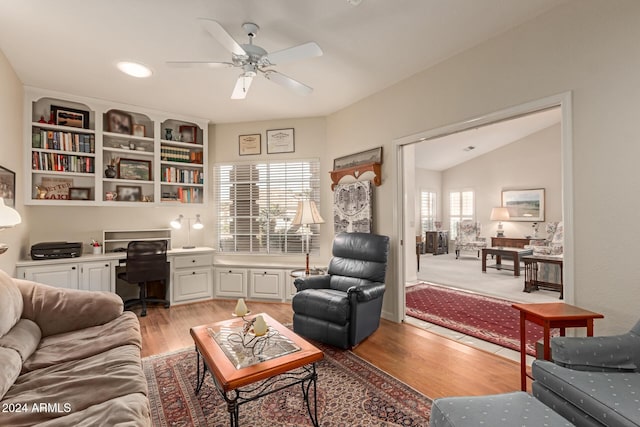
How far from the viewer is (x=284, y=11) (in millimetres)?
2254

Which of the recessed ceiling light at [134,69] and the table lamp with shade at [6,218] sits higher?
the recessed ceiling light at [134,69]

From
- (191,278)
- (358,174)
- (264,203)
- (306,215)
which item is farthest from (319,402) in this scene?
(264,203)

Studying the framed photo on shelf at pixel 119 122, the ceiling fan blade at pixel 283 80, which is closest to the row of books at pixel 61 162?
the framed photo on shelf at pixel 119 122

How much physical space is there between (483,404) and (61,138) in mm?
4952

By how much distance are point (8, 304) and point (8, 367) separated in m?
0.59

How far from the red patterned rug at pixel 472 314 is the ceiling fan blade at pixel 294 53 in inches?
122

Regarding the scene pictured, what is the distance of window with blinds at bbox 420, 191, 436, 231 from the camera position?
994 centimetres

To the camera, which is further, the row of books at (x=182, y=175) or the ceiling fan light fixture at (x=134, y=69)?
the row of books at (x=182, y=175)

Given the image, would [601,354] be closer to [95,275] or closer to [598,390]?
[598,390]

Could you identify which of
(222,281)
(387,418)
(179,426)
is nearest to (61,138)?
(222,281)

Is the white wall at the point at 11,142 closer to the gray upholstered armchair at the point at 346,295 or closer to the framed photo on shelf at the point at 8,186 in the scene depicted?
the framed photo on shelf at the point at 8,186

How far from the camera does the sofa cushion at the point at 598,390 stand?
1267 millimetres

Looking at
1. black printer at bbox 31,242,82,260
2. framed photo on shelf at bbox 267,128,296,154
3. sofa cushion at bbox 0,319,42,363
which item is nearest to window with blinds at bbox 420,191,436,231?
framed photo on shelf at bbox 267,128,296,154

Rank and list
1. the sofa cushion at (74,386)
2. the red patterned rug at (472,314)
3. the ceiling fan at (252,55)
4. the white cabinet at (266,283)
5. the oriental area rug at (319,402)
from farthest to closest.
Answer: the white cabinet at (266,283) → the red patterned rug at (472,314) → the ceiling fan at (252,55) → the oriental area rug at (319,402) → the sofa cushion at (74,386)
